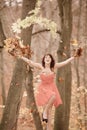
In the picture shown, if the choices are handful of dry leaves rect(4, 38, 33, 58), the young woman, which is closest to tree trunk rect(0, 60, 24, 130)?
the young woman

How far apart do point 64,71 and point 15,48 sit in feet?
13.9

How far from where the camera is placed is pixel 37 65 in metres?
7.66

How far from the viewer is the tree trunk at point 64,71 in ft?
36.2

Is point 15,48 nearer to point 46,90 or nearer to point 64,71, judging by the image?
point 46,90

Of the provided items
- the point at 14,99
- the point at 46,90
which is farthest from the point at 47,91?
the point at 14,99

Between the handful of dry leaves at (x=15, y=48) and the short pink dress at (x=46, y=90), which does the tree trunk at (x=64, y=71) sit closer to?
the short pink dress at (x=46, y=90)

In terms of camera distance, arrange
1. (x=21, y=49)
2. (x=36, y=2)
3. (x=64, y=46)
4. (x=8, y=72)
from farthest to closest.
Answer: (x=8, y=72) < (x=64, y=46) < (x=36, y=2) < (x=21, y=49)

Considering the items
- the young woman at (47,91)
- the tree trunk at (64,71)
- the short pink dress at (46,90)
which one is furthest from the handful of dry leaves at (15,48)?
the tree trunk at (64,71)

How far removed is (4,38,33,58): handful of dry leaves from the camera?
23.4ft

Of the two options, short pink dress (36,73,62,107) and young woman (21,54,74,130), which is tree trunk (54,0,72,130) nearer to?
young woman (21,54,74,130)

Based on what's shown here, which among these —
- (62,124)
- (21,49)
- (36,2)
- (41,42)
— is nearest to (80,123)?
(62,124)

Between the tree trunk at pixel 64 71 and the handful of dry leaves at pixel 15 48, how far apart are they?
368cm

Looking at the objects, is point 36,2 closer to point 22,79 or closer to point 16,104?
point 22,79

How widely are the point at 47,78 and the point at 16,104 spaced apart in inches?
85.8
